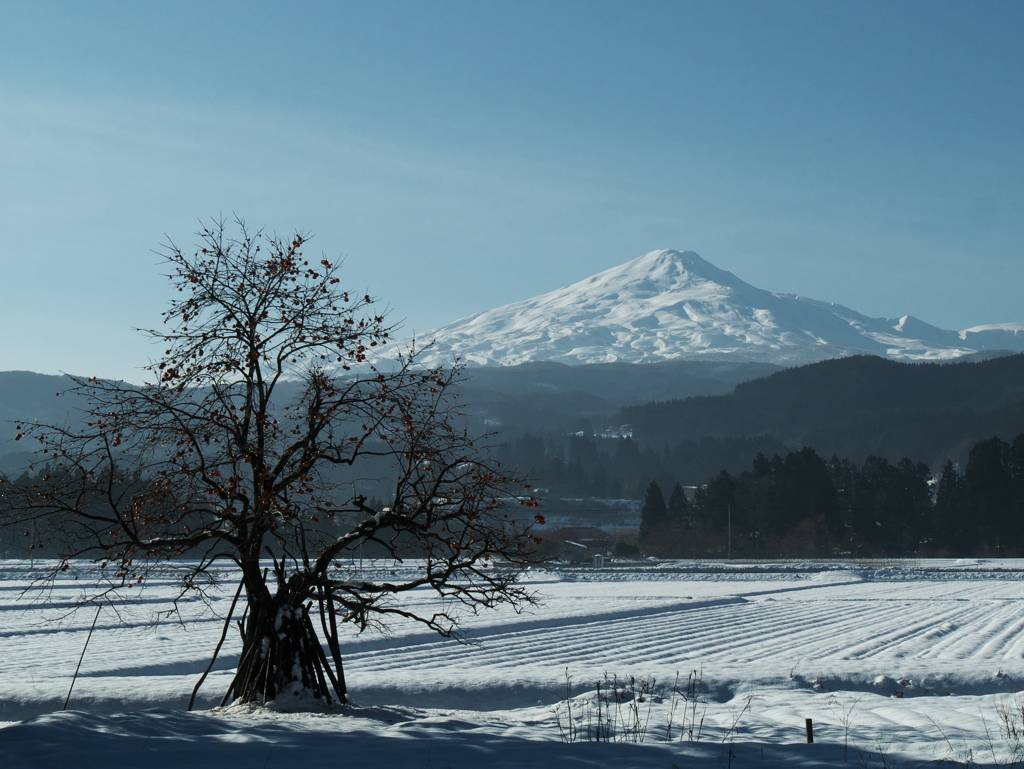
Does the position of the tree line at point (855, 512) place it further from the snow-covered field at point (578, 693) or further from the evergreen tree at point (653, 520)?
the snow-covered field at point (578, 693)

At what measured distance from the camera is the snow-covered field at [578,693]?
840 centimetres

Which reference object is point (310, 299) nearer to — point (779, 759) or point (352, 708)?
point (352, 708)

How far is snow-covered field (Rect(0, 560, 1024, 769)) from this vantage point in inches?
331

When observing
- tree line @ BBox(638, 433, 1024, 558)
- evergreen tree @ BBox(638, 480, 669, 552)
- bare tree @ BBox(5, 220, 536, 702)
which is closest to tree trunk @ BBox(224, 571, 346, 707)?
bare tree @ BBox(5, 220, 536, 702)

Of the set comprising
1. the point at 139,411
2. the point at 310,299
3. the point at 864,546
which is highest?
the point at 310,299

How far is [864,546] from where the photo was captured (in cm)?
9388

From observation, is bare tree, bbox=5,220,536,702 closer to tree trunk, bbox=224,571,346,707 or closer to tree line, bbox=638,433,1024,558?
tree trunk, bbox=224,571,346,707

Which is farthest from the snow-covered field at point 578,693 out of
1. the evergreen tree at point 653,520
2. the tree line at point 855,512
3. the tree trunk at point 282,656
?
the evergreen tree at point 653,520

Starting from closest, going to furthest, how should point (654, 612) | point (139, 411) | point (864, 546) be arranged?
point (139, 411), point (654, 612), point (864, 546)

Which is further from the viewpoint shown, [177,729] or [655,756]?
[177,729]

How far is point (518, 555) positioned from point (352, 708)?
260 cm

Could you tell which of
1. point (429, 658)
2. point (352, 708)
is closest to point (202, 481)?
point (352, 708)

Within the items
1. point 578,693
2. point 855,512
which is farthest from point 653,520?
point 578,693

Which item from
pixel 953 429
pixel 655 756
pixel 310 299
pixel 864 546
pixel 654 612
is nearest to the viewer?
pixel 655 756
